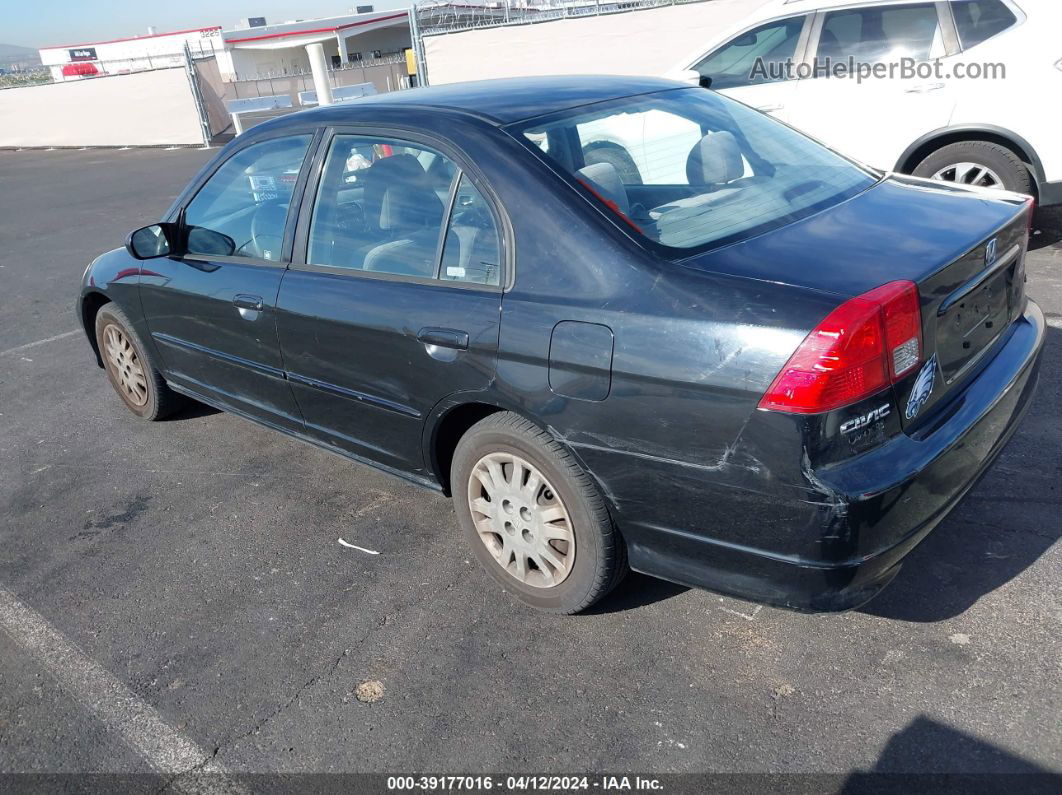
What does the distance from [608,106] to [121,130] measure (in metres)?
24.6

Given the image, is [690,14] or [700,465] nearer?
[700,465]

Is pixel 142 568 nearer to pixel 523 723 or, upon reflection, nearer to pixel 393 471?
pixel 393 471

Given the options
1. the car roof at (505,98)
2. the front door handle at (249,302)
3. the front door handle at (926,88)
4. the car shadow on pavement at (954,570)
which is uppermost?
the car roof at (505,98)

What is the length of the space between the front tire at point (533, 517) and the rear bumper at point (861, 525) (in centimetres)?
14

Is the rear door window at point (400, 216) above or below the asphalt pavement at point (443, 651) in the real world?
above

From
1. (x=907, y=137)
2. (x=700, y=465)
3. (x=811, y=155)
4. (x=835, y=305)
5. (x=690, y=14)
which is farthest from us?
(x=690, y=14)

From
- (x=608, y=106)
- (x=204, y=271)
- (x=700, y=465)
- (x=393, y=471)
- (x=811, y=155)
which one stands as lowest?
(x=393, y=471)

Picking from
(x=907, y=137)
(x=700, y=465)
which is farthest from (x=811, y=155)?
(x=907, y=137)

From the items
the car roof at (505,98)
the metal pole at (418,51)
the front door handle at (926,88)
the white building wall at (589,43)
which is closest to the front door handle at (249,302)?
the car roof at (505,98)

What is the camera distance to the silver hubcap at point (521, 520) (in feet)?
9.56

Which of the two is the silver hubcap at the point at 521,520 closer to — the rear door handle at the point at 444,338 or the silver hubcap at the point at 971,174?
the rear door handle at the point at 444,338

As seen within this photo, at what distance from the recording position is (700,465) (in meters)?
2.44

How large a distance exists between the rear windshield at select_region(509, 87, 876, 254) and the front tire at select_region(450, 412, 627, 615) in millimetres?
774

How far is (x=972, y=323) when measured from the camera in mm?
2697
